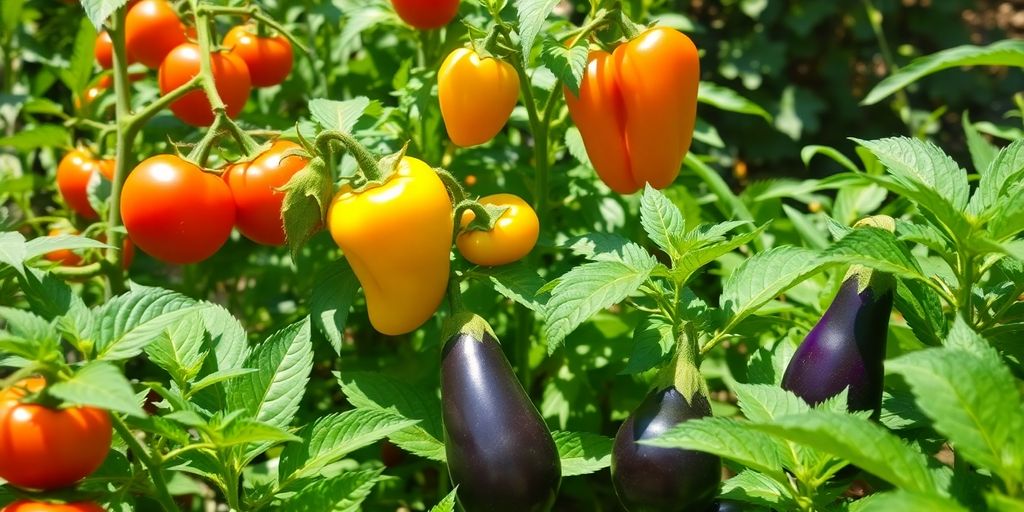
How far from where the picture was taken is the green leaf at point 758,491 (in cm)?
99

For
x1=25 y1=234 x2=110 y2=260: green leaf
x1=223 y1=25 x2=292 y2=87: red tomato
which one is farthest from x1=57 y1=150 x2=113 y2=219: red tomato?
x1=25 y1=234 x2=110 y2=260: green leaf

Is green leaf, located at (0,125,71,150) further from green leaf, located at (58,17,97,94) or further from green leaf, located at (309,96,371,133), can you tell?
green leaf, located at (309,96,371,133)

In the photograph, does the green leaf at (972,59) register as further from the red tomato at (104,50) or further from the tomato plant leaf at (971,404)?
the red tomato at (104,50)

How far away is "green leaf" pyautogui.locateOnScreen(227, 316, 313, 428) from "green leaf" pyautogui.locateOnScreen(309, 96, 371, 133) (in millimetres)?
271

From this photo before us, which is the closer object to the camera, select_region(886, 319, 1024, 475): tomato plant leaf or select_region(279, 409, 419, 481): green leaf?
select_region(886, 319, 1024, 475): tomato plant leaf

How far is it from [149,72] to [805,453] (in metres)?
1.56

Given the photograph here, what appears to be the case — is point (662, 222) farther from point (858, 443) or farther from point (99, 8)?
point (99, 8)

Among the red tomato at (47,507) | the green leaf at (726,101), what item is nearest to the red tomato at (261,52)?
the green leaf at (726,101)

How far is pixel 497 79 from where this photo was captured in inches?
46.6

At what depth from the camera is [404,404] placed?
123 cm

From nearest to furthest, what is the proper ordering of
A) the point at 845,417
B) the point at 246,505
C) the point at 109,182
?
the point at 845,417
the point at 246,505
the point at 109,182

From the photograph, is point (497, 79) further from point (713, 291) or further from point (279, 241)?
point (713, 291)

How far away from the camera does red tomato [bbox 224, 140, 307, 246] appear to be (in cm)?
126

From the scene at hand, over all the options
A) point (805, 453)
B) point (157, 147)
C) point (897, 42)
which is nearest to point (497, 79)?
point (805, 453)
